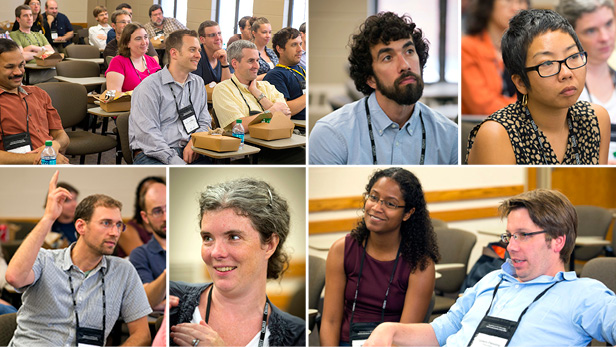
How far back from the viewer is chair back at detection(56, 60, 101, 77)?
2955 millimetres

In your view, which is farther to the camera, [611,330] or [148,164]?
[148,164]

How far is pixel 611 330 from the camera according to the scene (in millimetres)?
2314

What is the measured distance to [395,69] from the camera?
2666 mm

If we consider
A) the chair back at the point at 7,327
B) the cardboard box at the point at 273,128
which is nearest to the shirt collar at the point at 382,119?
the cardboard box at the point at 273,128

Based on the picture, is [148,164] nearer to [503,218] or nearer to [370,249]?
[370,249]

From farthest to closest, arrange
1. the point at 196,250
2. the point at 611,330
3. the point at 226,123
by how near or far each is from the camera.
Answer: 1. the point at 226,123
2. the point at 196,250
3. the point at 611,330

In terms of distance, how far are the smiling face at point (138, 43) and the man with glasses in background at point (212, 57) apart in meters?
0.28

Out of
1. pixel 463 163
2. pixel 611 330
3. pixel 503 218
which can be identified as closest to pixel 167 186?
pixel 463 163

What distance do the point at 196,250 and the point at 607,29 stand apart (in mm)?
2379

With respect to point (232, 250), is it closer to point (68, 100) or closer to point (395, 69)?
point (395, 69)

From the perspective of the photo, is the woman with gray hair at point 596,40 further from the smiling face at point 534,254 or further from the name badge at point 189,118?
the name badge at point 189,118

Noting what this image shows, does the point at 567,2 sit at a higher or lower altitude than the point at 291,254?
higher

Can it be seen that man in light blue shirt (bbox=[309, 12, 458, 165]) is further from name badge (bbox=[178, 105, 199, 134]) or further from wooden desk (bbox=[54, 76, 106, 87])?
wooden desk (bbox=[54, 76, 106, 87])

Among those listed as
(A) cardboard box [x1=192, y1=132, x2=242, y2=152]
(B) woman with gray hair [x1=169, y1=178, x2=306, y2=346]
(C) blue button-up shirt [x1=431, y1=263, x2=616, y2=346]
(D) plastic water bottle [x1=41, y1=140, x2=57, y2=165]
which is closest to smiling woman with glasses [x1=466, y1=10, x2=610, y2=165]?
(C) blue button-up shirt [x1=431, y1=263, x2=616, y2=346]
